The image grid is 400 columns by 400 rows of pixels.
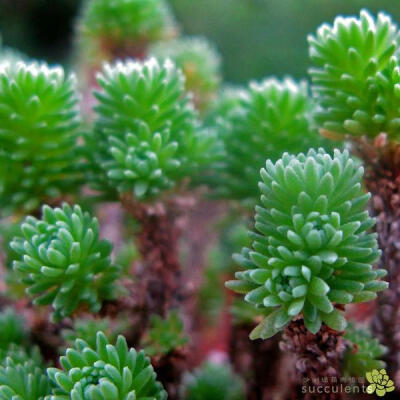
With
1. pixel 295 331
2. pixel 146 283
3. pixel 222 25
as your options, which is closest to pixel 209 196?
pixel 146 283

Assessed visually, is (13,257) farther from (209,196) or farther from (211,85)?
(211,85)

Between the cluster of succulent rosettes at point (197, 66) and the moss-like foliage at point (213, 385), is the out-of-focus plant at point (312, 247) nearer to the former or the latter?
the moss-like foliage at point (213, 385)

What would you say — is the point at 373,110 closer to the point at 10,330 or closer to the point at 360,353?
the point at 360,353

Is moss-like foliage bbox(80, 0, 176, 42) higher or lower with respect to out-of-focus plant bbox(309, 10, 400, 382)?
higher

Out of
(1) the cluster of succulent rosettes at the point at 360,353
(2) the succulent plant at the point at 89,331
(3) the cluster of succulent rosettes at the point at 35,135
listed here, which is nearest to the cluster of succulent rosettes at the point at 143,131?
(3) the cluster of succulent rosettes at the point at 35,135

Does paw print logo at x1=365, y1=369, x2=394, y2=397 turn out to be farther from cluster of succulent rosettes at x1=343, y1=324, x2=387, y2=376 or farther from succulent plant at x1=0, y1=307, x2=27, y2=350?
succulent plant at x1=0, y1=307, x2=27, y2=350

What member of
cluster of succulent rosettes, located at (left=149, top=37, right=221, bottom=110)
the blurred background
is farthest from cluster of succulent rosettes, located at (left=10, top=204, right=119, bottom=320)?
the blurred background
